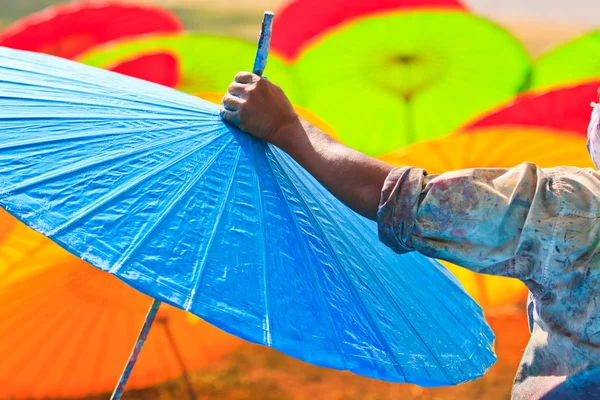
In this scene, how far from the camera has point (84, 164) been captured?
3.33 ft

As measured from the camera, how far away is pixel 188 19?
24.1 feet

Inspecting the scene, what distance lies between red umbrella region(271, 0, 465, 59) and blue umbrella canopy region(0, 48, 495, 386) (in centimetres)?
293

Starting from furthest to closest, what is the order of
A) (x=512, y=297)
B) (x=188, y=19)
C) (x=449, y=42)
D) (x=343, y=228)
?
(x=188, y=19)
(x=449, y=42)
(x=512, y=297)
(x=343, y=228)

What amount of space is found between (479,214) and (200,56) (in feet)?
8.39

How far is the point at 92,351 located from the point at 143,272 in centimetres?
133

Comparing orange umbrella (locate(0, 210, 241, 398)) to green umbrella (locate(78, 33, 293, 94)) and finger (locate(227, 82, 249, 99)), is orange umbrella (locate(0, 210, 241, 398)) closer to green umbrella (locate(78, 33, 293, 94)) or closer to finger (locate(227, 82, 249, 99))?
finger (locate(227, 82, 249, 99))

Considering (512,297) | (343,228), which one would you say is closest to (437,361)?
(343,228)

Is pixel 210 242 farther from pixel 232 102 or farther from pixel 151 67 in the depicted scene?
pixel 151 67

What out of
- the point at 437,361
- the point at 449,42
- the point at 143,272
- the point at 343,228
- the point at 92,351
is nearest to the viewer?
the point at 143,272

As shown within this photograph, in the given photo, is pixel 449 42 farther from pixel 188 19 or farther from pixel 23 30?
pixel 188 19

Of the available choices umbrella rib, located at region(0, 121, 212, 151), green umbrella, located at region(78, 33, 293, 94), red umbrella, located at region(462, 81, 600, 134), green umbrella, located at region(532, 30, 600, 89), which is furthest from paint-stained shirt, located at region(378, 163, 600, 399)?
green umbrella, located at region(532, 30, 600, 89)

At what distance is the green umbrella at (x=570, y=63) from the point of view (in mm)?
3279

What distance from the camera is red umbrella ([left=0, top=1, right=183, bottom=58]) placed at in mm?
3605

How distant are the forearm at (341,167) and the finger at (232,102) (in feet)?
0.27
